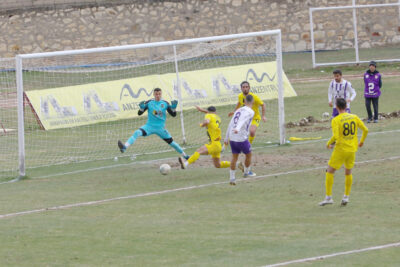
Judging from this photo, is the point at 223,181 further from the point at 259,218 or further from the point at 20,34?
the point at 20,34

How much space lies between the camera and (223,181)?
15.9m

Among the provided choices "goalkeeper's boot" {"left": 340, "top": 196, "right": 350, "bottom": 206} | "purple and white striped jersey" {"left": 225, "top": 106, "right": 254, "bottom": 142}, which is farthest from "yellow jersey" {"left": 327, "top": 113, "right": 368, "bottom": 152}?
"purple and white striped jersey" {"left": 225, "top": 106, "right": 254, "bottom": 142}

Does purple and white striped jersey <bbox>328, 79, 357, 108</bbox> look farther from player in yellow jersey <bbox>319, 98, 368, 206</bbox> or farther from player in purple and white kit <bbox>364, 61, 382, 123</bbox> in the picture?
player in yellow jersey <bbox>319, 98, 368, 206</bbox>

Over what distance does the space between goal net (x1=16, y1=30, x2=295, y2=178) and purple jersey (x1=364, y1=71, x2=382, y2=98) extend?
2.79 metres

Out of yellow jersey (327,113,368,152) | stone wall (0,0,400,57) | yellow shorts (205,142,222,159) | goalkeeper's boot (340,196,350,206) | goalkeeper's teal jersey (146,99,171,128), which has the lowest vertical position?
goalkeeper's boot (340,196,350,206)

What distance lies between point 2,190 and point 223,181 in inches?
186

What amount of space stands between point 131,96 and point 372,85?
26.6ft

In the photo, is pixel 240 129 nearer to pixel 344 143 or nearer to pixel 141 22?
pixel 344 143

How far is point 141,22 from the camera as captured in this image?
39.2 m

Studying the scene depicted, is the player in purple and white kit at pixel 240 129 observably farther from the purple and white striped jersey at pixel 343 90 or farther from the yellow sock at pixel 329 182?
the purple and white striped jersey at pixel 343 90

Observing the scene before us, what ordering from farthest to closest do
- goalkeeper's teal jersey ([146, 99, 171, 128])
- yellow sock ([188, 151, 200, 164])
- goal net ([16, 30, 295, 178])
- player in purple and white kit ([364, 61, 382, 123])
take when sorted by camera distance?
player in purple and white kit ([364, 61, 382, 123])
goal net ([16, 30, 295, 178])
goalkeeper's teal jersey ([146, 99, 171, 128])
yellow sock ([188, 151, 200, 164])

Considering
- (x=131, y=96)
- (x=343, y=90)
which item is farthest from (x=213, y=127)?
(x=131, y=96)

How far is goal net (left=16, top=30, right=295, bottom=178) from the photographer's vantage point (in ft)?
71.0

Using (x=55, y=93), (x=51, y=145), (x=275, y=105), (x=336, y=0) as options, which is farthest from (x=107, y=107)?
(x=336, y=0)
